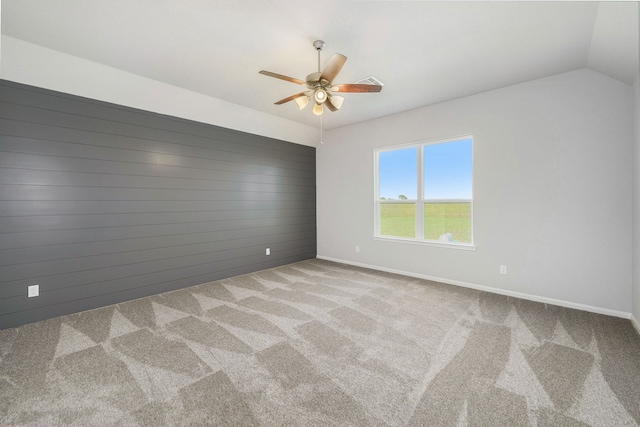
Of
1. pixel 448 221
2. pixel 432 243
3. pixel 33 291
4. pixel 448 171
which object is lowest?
pixel 33 291

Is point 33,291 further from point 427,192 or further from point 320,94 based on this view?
point 427,192

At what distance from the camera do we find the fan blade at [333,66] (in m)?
2.20

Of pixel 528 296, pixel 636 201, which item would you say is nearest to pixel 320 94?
pixel 636 201

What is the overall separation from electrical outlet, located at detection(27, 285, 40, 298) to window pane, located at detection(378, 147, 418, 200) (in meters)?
4.97

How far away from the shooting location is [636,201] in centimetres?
267

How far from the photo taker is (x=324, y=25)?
91.3 inches

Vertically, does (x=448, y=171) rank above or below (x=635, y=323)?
above

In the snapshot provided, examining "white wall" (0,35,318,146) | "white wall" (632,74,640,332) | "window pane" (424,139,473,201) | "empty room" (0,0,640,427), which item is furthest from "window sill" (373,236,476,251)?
"white wall" (0,35,318,146)

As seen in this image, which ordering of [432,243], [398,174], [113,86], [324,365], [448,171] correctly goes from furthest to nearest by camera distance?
[398,174] → [432,243] → [448,171] → [113,86] → [324,365]

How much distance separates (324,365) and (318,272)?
2.75 metres

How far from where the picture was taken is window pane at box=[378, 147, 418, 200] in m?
4.57

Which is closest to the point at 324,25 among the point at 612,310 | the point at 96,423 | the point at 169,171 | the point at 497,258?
the point at 169,171

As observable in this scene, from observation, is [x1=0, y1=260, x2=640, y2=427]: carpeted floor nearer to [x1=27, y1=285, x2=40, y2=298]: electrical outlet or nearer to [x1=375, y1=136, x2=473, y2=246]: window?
[x1=27, y1=285, x2=40, y2=298]: electrical outlet

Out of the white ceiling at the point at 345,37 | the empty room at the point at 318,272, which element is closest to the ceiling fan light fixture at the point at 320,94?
the empty room at the point at 318,272
